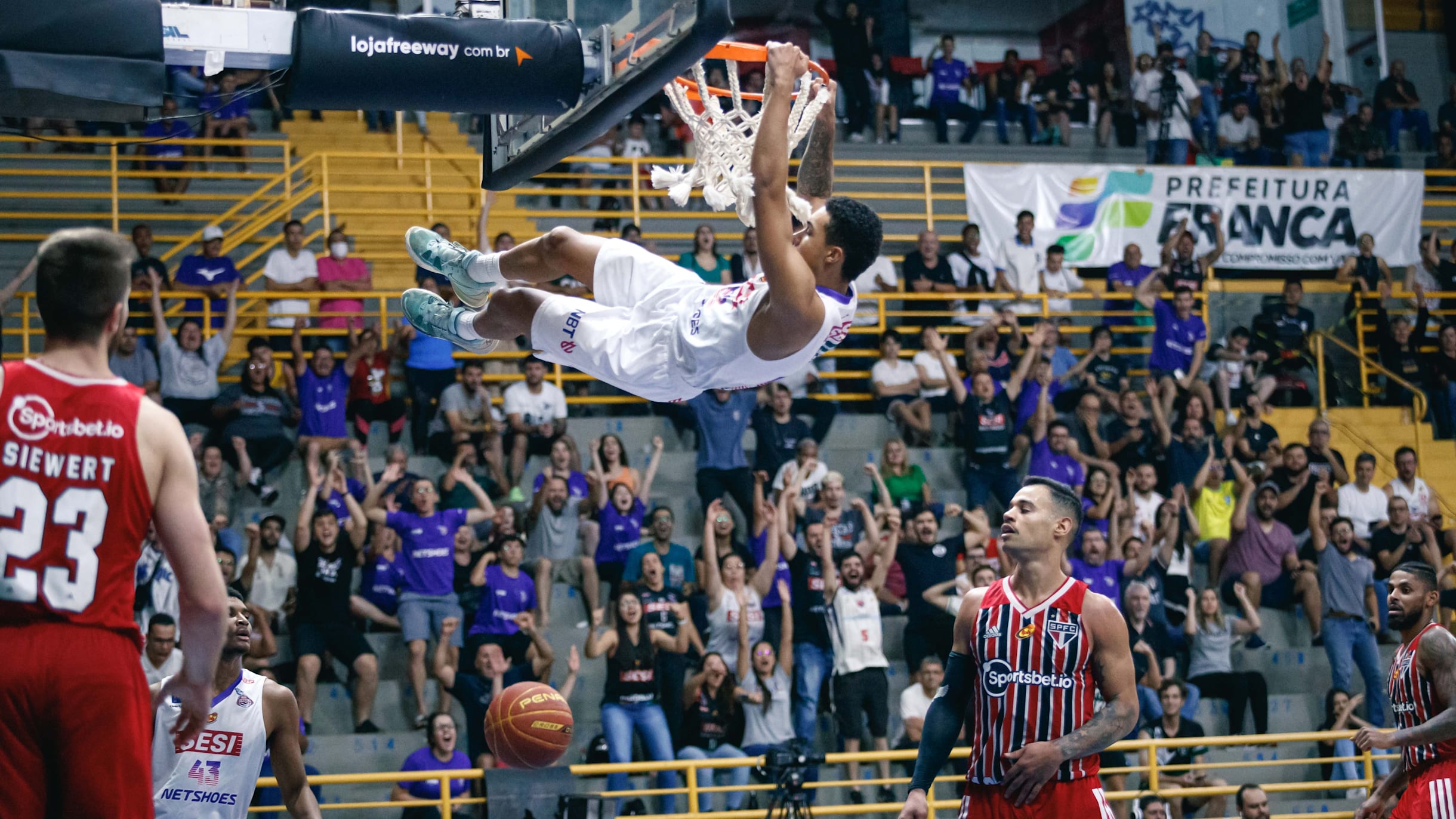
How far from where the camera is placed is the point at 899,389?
602 inches

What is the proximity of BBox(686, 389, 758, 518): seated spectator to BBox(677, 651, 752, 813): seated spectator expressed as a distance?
6.79 ft

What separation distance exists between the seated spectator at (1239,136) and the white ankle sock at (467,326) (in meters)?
15.3

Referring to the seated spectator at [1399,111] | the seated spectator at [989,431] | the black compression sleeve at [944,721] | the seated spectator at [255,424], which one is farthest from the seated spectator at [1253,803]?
the seated spectator at [1399,111]

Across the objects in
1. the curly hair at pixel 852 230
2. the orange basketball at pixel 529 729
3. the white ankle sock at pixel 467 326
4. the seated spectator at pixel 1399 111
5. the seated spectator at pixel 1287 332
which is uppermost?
A: the seated spectator at pixel 1399 111

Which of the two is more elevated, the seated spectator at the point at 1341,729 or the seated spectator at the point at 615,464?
the seated spectator at the point at 615,464

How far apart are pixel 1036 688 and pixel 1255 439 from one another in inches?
399

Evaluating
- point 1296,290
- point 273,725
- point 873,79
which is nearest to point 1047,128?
point 873,79

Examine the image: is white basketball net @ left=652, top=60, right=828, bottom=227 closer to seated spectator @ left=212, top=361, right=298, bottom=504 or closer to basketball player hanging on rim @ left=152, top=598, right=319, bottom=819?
basketball player hanging on rim @ left=152, top=598, right=319, bottom=819

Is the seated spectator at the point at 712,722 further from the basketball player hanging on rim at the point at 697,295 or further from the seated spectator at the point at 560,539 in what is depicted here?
the basketball player hanging on rim at the point at 697,295

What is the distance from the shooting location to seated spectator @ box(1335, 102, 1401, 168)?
66.4 feet

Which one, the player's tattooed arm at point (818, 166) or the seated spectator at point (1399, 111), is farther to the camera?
the seated spectator at point (1399, 111)

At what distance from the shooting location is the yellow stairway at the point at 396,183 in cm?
1630

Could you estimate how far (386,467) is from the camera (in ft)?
41.6

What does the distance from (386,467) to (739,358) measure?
7.22 m
